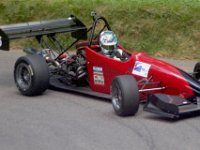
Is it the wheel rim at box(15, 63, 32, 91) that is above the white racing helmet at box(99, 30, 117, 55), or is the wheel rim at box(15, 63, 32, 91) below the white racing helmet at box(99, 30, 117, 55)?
below

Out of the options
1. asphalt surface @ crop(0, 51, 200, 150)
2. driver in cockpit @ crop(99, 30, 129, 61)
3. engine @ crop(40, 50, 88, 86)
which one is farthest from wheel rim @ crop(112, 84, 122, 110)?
engine @ crop(40, 50, 88, 86)

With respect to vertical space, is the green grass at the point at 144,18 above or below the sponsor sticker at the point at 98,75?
below

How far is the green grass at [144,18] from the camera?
14125mm

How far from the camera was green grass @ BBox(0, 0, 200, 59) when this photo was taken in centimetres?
1412

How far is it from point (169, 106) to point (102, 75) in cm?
178

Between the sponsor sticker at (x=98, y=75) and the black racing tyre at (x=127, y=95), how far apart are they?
45.1 inches

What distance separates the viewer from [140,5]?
51.6ft

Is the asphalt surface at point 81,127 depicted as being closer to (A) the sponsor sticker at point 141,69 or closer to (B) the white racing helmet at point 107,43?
(A) the sponsor sticker at point 141,69

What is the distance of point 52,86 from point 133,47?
14.4 feet

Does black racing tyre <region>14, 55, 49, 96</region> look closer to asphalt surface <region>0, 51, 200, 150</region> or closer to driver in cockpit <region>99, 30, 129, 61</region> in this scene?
asphalt surface <region>0, 51, 200, 150</region>

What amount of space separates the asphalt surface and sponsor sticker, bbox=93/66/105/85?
261 millimetres

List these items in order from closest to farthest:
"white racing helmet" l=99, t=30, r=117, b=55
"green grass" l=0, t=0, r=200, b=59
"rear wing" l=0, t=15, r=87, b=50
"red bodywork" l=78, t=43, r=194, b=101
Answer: "red bodywork" l=78, t=43, r=194, b=101, "white racing helmet" l=99, t=30, r=117, b=55, "rear wing" l=0, t=15, r=87, b=50, "green grass" l=0, t=0, r=200, b=59

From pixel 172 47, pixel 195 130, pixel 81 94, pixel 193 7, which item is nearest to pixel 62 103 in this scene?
pixel 81 94

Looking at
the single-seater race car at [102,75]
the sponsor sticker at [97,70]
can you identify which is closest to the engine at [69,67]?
the single-seater race car at [102,75]
